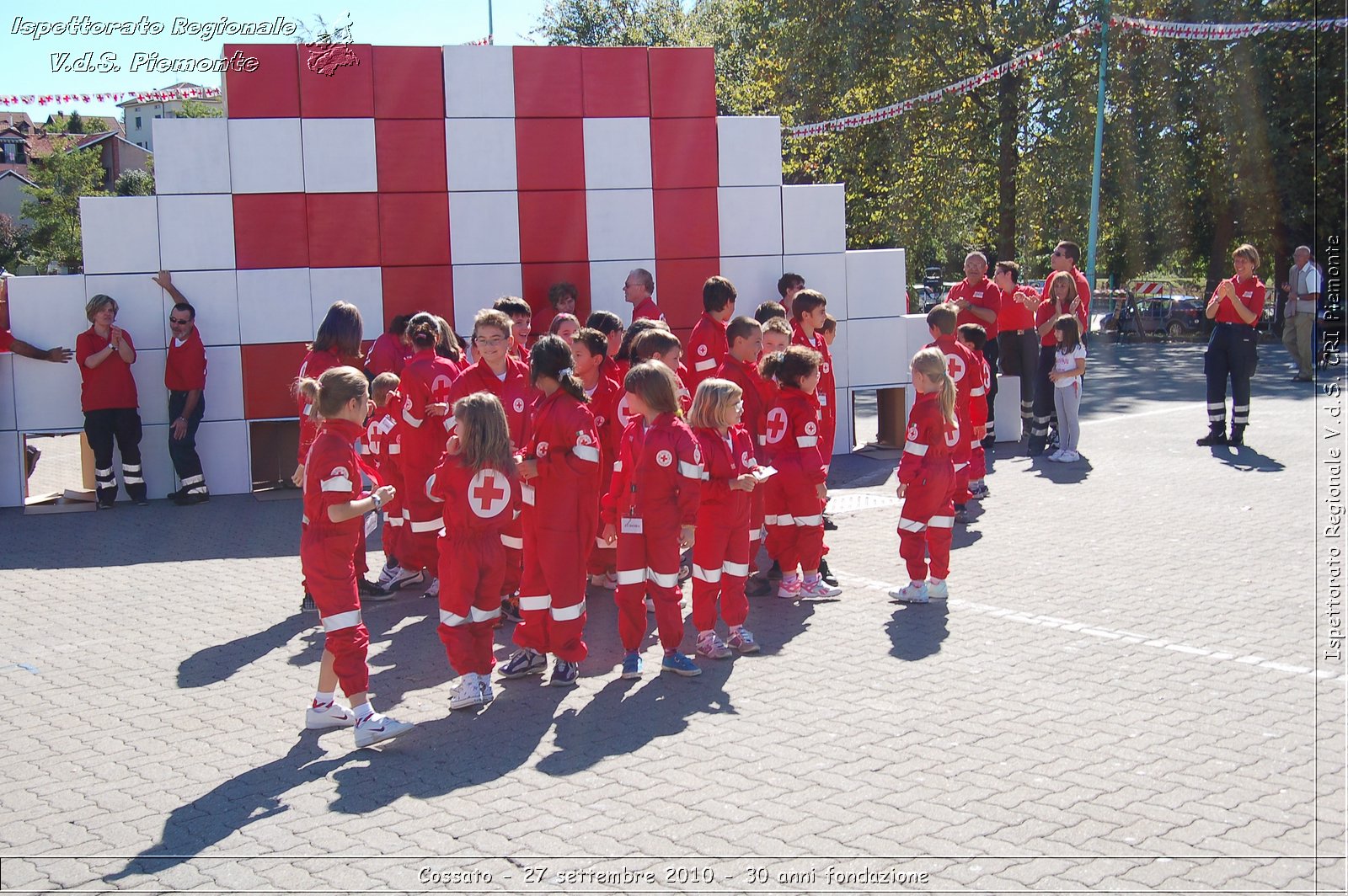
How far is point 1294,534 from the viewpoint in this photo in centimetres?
845

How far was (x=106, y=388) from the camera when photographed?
1045 cm

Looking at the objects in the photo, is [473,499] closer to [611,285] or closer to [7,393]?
[611,285]

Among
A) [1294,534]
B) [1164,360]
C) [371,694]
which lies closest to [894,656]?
[371,694]

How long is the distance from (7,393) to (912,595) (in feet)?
28.7

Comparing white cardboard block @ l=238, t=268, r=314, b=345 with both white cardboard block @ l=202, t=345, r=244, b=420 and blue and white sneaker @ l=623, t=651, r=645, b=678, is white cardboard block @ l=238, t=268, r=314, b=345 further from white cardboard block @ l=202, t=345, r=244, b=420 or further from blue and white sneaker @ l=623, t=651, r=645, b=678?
blue and white sneaker @ l=623, t=651, r=645, b=678

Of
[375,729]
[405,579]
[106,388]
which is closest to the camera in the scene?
A: [375,729]

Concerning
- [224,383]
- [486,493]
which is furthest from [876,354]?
[486,493]

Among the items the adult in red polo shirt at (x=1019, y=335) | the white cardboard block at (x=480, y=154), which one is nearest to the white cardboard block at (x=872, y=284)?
the adult in red polo shirt at (x=1019, y=335)

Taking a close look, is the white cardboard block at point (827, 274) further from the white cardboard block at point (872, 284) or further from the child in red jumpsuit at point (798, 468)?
the child in red jumpsuit at point (798, 468)

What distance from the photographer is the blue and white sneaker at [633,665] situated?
597 centimetres

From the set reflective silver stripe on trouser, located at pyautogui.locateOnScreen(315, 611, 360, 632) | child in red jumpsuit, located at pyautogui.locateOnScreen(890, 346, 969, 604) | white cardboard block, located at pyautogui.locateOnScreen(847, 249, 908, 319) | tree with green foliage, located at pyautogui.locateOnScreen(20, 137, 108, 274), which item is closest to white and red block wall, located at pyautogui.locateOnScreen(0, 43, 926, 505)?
white cardboard block, located at pyautogui.locateOnScreen(847, 249, 908, 319)

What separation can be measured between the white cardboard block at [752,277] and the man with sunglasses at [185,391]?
534 centimetres

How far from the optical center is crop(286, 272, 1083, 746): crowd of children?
5.37 m

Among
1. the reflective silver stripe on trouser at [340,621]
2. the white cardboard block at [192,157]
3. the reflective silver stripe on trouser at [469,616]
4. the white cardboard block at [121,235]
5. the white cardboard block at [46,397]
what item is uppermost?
the white cardboard block at [192,157]
